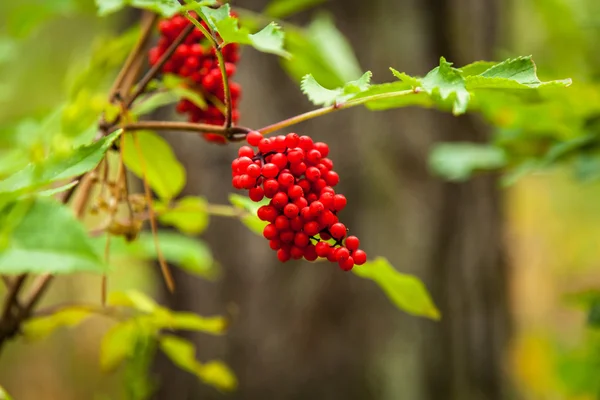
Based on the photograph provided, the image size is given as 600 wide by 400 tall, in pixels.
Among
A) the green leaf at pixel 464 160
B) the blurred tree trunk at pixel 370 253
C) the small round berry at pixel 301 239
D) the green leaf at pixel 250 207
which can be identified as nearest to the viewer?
the small round berry at pixel 301 239

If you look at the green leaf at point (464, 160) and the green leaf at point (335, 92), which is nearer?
the green leaf at point (335, 92)

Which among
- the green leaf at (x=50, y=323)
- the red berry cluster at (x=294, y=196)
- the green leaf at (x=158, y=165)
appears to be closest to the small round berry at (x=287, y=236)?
the red berry cluster at (x=294, y=196)

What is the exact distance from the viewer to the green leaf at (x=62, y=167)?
16.6 inches

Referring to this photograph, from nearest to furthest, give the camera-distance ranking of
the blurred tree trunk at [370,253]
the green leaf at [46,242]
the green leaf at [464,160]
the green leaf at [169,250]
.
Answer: the green leaf at [46,242]
the green leaf at [169,250]
the green leaf at [464,160]
the blurred tree trunk at [370,253]

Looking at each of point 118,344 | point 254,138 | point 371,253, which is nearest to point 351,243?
point 254,138

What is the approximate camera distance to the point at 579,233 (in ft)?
15.5

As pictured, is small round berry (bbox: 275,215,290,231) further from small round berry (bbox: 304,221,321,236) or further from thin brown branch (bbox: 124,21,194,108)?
thin brown branch (bbox: 124,21,194,108)

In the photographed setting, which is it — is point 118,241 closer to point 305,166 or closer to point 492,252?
point 305,166

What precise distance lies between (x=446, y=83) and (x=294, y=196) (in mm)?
148

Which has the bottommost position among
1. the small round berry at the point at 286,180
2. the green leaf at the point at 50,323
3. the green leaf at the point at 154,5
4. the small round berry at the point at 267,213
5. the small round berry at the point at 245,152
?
the green leaf at the point at 50,323

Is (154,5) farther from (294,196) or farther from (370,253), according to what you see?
(370,253)

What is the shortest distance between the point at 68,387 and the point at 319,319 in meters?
3.04

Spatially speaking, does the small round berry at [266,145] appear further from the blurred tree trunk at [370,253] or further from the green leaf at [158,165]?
the blurred tree trunk at [370,253]

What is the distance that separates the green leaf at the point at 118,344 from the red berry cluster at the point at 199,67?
0.31 meters
